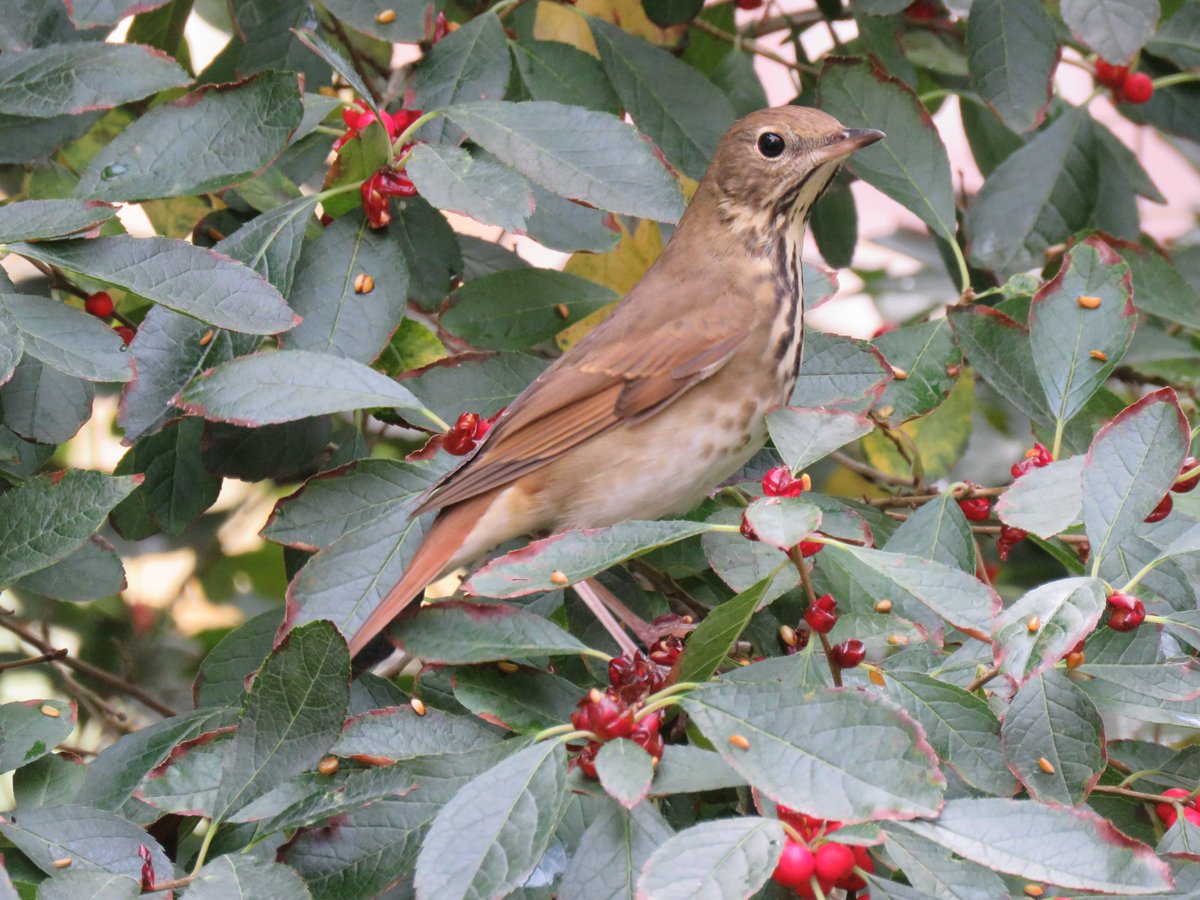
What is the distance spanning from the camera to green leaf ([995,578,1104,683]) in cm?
149

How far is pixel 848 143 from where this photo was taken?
8.41ft

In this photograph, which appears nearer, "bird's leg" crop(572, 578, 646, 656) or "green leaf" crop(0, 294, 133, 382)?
"green leaf" crop(0, 294, 133, 382)

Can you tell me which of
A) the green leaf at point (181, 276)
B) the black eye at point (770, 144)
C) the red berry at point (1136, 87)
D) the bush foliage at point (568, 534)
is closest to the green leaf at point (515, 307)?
the bush foliage at point (568, 534)

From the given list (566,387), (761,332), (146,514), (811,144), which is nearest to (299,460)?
(146,514)

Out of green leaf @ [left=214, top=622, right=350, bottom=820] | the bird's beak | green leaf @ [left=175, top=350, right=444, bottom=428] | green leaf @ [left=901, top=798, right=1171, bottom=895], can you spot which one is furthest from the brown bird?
green leaf @ [left=901, top=798, right=1171, bottom=895]

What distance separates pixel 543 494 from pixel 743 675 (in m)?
0.88

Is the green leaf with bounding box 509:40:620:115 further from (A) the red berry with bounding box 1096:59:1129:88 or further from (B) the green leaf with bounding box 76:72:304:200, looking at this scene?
(A) the red berry with bounding box 1096:59:1129:88

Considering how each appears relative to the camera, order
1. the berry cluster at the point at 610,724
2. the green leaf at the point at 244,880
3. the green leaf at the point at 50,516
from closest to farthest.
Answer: the green leaf at the point at 244,880 < the berry cluster at the point at 610,724 < the green leaf at the point at 50,516

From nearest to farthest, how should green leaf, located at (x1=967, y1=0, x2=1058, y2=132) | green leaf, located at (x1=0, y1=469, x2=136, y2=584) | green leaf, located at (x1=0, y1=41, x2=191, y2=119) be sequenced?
green leaf, located at (x1=0, y1=469, x2=136, y2=584), green leaf, located at (x1=0, y1=41, x2=191, y2=119), green leaf, located at (x1=967, y1=0, x2=1058, y2=132)

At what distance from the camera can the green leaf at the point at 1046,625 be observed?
1.49 metres

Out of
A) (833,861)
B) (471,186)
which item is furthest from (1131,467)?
(471,186)

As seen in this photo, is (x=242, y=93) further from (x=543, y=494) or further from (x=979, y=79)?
(x=979, y=79)

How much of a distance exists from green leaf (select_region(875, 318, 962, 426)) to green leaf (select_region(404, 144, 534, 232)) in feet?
2.36

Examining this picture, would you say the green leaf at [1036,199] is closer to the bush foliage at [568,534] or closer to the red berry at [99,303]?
the bush foliage at [568,534]
